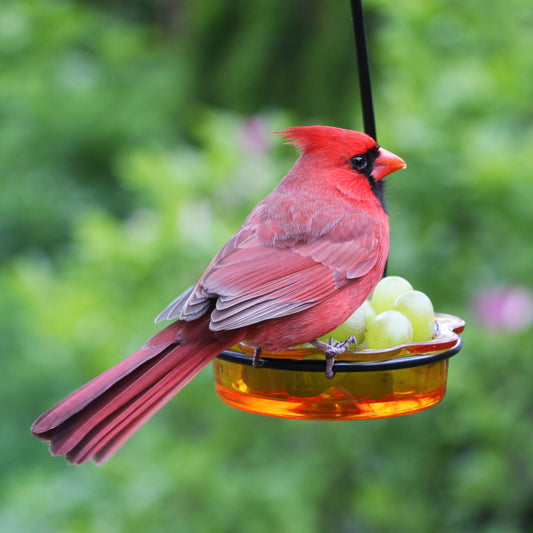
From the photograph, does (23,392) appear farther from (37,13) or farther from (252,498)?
(37,13)

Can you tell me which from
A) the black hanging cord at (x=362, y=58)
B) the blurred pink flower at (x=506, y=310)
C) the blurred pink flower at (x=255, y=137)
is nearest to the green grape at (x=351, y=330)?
the black hanging cord at (x=362, y=58)

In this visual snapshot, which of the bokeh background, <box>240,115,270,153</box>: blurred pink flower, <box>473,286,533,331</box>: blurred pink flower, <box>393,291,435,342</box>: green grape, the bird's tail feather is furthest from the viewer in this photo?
<box>240,115,270,153</box>: blurred pink flower

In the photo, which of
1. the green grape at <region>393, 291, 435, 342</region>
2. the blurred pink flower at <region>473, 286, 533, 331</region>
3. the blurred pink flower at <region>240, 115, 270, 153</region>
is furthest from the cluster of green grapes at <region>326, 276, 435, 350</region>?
the blurred pink flower at <region>240, 115, 270, 153</region>

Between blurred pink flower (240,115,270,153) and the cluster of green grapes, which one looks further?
blurred pink flower (240,115,270,153)

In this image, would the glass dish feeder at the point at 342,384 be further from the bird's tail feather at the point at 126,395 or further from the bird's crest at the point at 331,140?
the bird's crest at the point at 331,140

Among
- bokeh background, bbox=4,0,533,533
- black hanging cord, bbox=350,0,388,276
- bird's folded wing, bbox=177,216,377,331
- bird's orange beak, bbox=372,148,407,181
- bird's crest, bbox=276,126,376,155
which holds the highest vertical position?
black hanging cord, bbox=350,0,388,276

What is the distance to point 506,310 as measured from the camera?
2.49 meters

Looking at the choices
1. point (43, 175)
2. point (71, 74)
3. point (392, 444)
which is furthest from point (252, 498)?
point (71, 74)

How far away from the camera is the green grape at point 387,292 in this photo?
1.66 m

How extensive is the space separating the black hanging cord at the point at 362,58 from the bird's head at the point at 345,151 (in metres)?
0.09

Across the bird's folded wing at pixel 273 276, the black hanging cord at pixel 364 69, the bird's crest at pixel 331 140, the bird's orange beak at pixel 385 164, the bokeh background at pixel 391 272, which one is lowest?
the bokeh background at pixel 391 272

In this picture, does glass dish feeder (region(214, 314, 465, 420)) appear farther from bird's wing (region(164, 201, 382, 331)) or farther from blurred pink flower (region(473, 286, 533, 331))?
blurred pink flower (region(473, 286, 533, 331))

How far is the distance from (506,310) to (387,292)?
0.94 metres

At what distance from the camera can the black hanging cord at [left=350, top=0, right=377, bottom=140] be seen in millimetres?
1616
